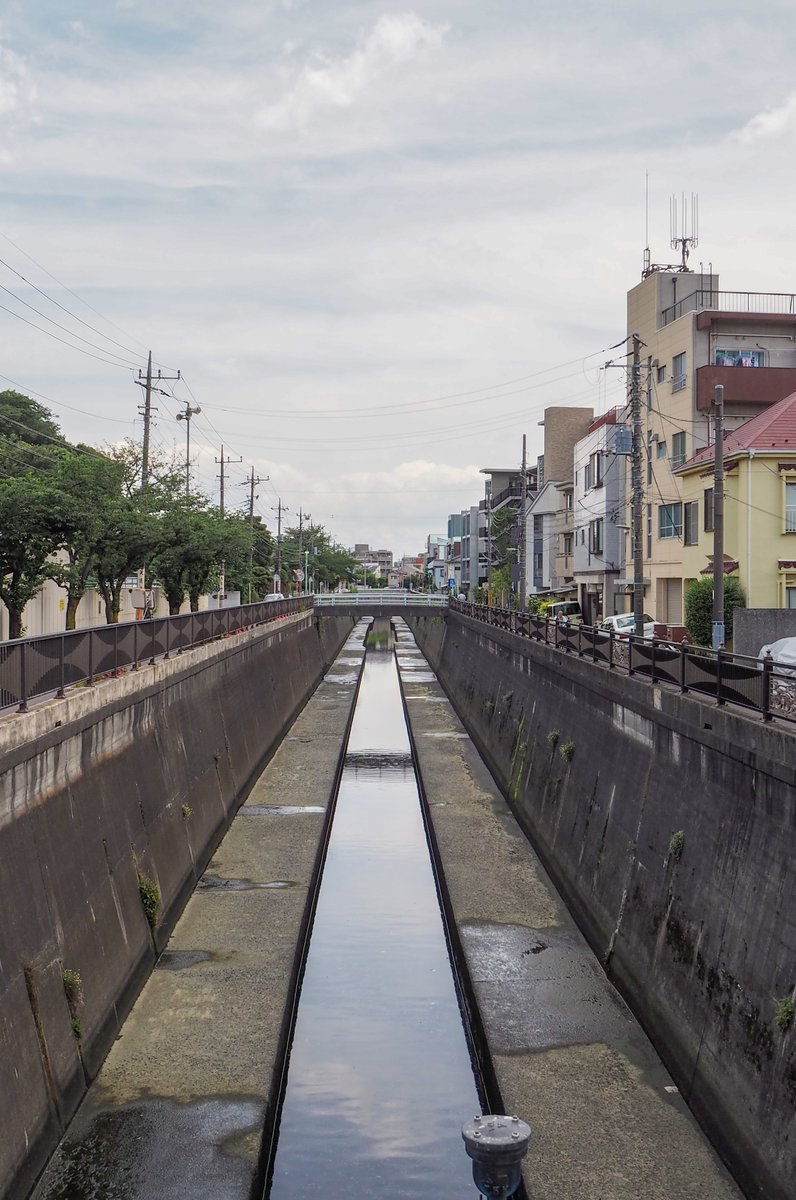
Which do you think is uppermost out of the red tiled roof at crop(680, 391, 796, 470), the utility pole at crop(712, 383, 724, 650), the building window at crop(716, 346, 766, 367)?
the building window at crop(716, 346, 766, 367)

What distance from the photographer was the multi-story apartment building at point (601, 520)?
189ft

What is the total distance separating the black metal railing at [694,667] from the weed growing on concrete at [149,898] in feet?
30.1

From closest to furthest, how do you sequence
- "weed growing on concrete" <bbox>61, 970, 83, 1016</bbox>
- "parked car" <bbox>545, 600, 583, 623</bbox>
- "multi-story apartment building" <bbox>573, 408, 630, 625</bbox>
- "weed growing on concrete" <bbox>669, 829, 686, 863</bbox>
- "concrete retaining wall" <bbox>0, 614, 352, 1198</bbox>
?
"concrete retaining wall" <bbox>0, 614, 352, 1198</bbox>
"weed growing on concrete" <bbox>61, 970, 83, 1016</bbox>
"weed growing on concrete" <bbox>669, 829, 686, 863</bbox>
"multi-story apartment building" <bbox>573, 408, 630, 625</bbox>
"parked car" <bbox>545, 600, 583, 623</bbox>

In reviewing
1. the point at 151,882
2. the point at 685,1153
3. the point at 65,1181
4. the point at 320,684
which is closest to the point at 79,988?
the point at 65,1181

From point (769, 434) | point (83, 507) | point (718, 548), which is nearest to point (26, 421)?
point (83, 507)

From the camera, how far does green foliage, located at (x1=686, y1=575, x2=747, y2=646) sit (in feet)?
117

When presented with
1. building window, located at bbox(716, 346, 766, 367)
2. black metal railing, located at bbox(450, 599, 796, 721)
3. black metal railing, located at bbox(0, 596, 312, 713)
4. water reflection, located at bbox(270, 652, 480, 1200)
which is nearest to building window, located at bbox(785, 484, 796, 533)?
black metal railing, located at bbox(450, 599, 796, 721)

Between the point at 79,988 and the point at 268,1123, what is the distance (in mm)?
2863

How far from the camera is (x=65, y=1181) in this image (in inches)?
445

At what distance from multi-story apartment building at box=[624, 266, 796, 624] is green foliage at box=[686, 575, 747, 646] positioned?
7595mm

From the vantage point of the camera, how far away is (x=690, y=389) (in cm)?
4672

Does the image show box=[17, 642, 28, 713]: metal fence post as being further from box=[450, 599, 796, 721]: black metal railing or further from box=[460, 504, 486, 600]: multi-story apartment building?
box=[460, 504, 486, 600]: multi-story apartment building

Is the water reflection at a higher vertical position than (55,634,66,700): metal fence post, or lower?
lower

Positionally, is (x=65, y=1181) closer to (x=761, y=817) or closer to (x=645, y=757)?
(x=761, y=817)
